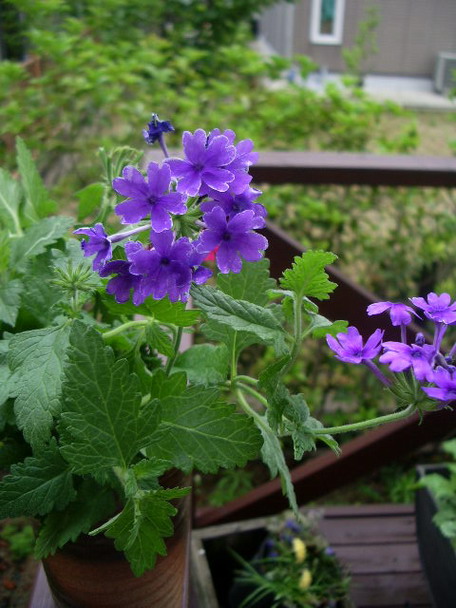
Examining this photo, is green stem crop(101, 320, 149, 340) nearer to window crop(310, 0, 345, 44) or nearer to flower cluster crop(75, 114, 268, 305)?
flower cluster crop(75, 114, 268, 305)

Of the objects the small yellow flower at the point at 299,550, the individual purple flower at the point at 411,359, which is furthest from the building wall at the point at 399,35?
the individual purple flower at the point at 411,359

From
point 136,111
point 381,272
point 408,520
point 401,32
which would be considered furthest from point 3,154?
point 401,32

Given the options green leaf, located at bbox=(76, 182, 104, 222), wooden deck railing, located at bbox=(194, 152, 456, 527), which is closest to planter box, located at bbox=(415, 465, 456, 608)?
wooden deck railing, located at bbox=(194, 152, 456, 527)

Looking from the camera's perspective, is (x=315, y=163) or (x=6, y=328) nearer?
(x=6, y=328)

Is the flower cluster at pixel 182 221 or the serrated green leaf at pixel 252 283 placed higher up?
the flower cluster at pixel 182 221

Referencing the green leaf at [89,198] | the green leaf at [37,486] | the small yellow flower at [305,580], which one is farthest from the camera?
the small yellow flower at [305,580]

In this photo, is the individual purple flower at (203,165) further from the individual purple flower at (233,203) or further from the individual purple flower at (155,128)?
the individual purple flower at (155,128)

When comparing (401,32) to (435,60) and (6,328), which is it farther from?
(6,328)

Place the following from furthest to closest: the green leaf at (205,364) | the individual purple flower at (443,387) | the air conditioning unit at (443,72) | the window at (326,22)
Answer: the window at (326,22)
the air conditioning unit at (443,72)
the green leaf at (205,364)
the individual purple flower at (443,387)
